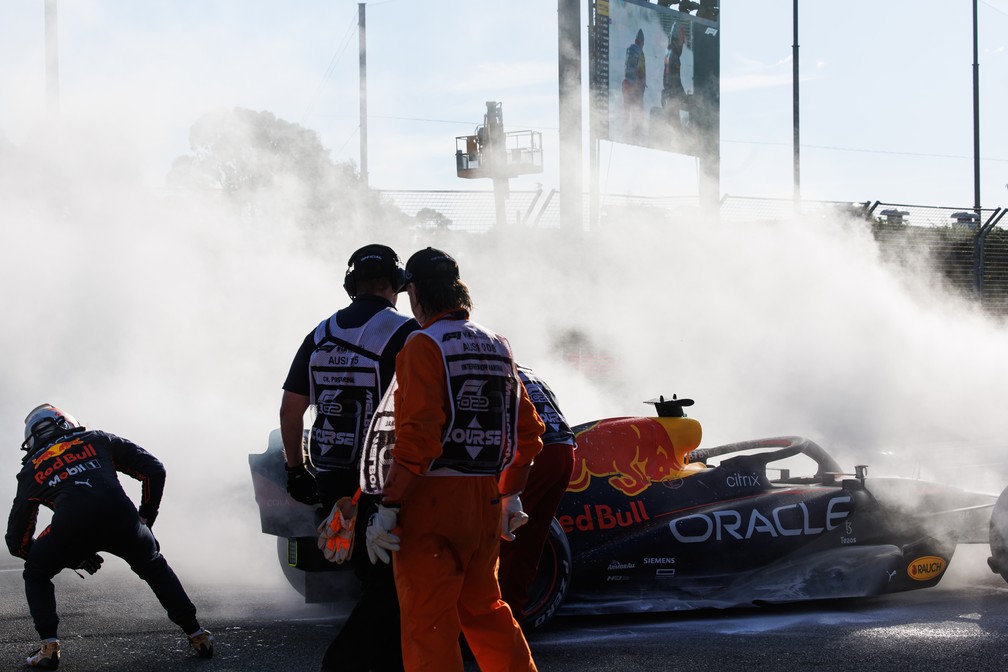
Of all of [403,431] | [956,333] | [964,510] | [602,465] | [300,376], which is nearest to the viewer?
[403,431]

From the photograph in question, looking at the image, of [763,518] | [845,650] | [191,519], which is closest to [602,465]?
[763,518]

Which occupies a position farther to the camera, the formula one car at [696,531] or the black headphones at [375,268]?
the formula one car at [696,531]

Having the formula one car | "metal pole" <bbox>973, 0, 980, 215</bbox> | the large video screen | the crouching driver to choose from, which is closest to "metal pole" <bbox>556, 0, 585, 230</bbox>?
the large video screen

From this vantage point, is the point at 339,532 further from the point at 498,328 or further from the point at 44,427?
the point at 498,328

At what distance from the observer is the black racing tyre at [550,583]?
5133mm

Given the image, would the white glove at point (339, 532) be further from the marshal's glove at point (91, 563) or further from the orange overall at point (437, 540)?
the marshal's glove at point (91, 563)

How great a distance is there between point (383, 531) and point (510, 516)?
598 millimetres

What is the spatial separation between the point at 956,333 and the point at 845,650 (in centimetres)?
858

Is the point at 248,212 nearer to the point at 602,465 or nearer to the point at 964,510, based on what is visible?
the point at 602,465

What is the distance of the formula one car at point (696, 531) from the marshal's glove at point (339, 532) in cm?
159

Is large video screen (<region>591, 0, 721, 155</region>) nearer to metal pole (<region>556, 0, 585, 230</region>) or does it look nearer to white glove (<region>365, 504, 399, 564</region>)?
metal pole (<region>556, 0, 585, 230</region>)

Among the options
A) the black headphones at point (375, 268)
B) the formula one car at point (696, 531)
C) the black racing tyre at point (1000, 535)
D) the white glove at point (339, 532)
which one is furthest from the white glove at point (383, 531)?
the black racing tyre at point (1000, 535)

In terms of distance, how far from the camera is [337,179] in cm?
1205

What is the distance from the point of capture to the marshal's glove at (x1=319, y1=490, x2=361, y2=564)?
3.48 metres
